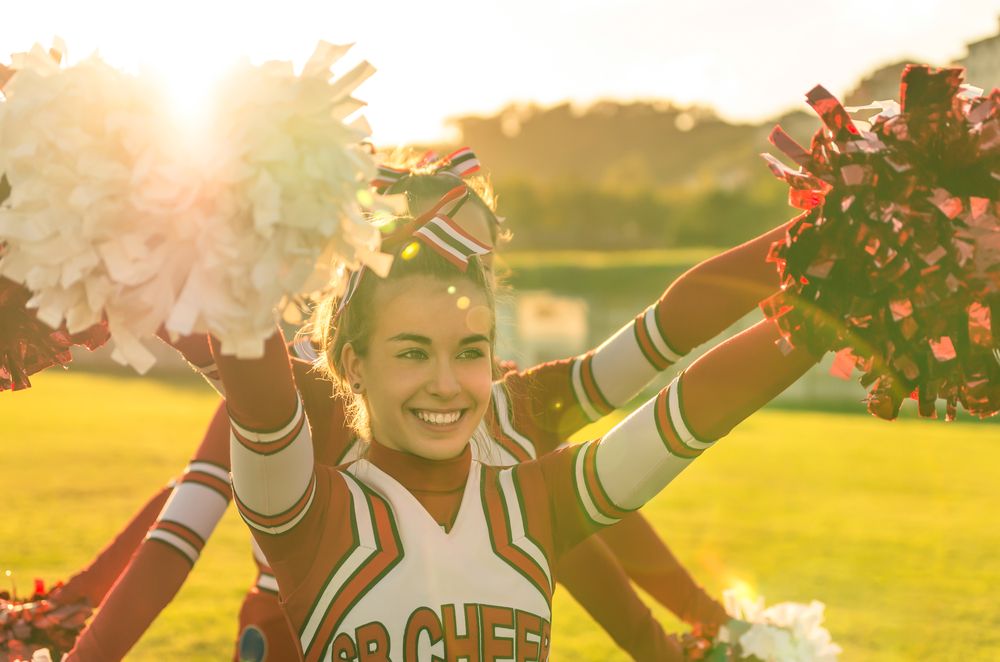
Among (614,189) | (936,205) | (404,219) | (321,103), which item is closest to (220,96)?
(321,103)

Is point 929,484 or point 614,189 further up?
point 614,189

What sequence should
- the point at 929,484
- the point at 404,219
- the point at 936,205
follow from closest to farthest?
the point at 936,205 → the point at 404,219 → the point at 929,484

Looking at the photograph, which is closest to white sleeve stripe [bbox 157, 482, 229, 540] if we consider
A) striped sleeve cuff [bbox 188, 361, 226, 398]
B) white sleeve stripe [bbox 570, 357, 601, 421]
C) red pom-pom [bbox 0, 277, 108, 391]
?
striped sleeve cuff [bbox 188, 361, 226, 398]

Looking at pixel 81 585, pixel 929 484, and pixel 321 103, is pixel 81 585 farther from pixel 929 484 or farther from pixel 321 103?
pixel 929 484

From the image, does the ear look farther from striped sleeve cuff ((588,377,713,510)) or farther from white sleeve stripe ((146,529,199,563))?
white sleeve stripe ((146,529,199,563))

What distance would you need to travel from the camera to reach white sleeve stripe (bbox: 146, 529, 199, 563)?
9.23 feet

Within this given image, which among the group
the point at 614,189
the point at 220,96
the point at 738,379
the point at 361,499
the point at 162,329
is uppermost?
the point at 614,189

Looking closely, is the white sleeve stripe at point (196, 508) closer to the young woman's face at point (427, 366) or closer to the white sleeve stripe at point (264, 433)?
the young woman's face at point (427, 366)

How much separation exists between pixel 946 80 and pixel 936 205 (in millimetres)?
229

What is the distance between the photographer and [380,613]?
2066 millimetres

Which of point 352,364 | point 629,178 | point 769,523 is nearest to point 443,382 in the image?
point 352,364

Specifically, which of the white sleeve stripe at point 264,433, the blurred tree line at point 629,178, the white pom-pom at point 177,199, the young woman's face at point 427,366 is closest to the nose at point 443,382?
the young woman's face at point 427,366

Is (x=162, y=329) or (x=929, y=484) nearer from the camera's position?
(x=162, y=329)

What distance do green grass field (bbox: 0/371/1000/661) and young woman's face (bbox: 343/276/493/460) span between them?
304 centimetres
